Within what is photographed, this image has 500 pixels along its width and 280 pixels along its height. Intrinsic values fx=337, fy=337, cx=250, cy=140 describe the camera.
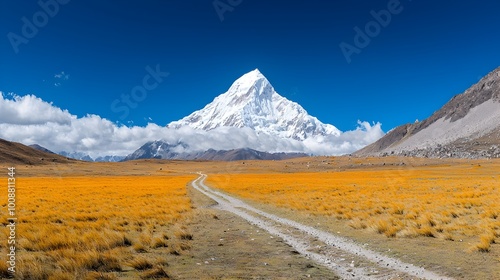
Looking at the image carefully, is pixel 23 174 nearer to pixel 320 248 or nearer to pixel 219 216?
pixel 219 216

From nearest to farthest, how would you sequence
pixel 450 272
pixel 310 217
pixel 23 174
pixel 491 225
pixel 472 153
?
pixel 450 272 → pixel 491 225 → pixel 310 217 → pixel 23 174 → pixel 472 153

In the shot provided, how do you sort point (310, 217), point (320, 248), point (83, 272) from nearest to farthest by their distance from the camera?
point (83, 272)
point (320, 248)
point (310, 217)

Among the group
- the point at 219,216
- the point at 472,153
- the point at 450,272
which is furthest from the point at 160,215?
the point at 472,153

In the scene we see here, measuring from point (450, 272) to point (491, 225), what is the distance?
716 centimetres

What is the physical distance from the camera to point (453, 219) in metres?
18.4

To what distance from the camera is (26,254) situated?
1199 centimetres

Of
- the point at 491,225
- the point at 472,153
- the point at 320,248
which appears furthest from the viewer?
the point at 472,153

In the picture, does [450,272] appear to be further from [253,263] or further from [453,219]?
Result: [453,219]

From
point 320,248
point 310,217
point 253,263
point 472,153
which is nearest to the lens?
point 253,263

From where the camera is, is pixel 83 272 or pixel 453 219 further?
pixel 453 219

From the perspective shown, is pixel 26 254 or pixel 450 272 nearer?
pixel 450 272

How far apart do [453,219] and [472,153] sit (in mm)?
210329

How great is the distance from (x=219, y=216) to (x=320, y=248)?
1145cm

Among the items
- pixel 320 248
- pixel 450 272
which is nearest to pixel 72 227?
pixel 320 248
